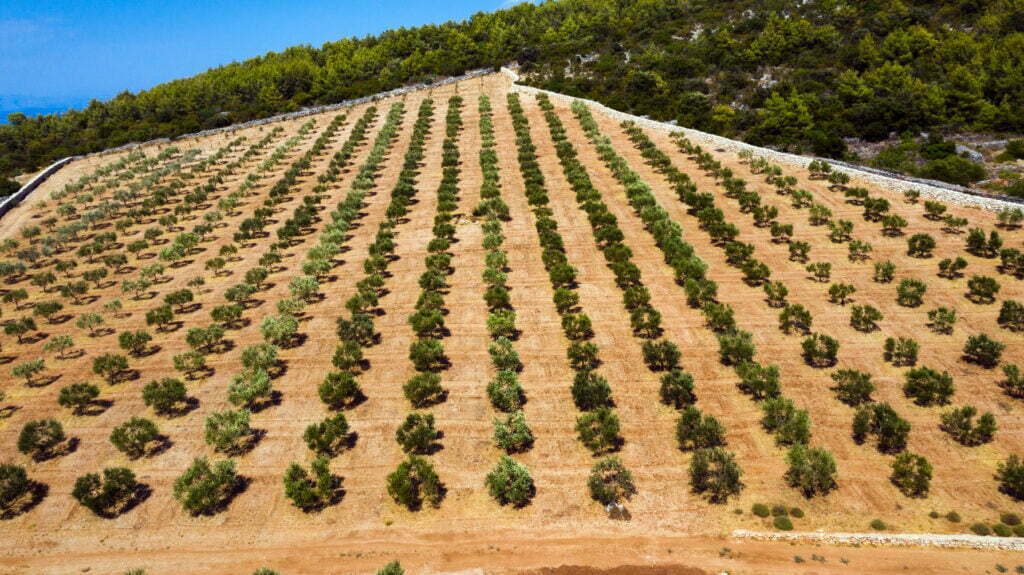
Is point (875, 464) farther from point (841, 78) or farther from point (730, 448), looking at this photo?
point (841, 78)

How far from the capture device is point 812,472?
20.7 m

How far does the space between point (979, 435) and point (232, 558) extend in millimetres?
30191

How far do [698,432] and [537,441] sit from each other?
7.00m

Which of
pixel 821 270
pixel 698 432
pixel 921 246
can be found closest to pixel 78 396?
pixel 698 432

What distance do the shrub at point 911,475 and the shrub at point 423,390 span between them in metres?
19.9

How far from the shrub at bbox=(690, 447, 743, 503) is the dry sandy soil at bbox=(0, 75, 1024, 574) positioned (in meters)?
0.53

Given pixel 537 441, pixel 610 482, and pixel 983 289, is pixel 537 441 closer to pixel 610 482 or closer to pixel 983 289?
pixel 610 482

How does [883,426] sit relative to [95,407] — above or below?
below

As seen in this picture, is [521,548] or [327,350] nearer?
[521,548]

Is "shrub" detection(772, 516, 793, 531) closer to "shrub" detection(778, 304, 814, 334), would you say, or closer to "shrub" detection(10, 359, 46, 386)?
"shrub" detection(778, 304, 814, 334)

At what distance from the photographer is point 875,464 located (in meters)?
22.1

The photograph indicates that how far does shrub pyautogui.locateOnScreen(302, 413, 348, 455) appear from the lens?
2400 cm

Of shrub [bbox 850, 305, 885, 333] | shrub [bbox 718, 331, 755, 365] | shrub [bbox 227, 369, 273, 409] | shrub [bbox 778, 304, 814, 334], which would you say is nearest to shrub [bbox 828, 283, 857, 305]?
shrub [bbox 850, 305, 885, 333]

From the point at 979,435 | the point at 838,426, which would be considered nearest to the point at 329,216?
the point at 838,426
